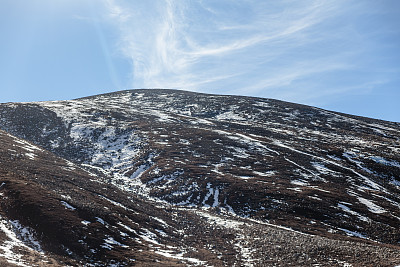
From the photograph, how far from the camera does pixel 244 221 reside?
3434 cm

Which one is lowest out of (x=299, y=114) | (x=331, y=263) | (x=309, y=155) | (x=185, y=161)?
(x=331, y=263)

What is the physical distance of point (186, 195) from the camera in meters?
42.0

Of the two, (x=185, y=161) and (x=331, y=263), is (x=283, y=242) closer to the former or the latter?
(x=331, y=263)

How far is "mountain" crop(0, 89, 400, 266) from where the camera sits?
68.9ft

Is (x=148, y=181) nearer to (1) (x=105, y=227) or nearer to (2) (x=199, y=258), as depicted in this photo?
(1) (x=105, y=227)

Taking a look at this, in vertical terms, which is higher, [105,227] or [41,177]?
[41,177]

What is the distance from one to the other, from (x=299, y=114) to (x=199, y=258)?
403 feet

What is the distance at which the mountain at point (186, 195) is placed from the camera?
68.9 feet

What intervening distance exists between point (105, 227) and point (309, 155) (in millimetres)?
54089

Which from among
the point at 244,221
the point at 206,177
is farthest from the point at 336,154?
the point at 244,221

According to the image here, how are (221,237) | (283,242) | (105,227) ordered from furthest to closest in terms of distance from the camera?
1. (221,237)
2. (283,242)
3. (105,227)

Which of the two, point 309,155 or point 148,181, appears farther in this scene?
point 309,155

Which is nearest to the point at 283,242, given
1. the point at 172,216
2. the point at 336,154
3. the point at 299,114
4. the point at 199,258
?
the point at 199,258

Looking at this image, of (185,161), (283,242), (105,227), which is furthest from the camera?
(185,161)
